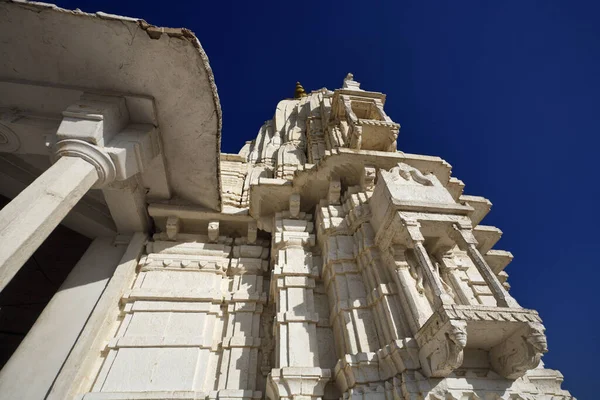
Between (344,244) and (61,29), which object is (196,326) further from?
(61,29)

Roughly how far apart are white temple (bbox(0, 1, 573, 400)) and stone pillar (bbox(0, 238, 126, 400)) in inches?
1.1

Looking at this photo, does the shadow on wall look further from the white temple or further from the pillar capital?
the pillar capital

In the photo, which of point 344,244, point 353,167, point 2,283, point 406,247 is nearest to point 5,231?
point 2,283

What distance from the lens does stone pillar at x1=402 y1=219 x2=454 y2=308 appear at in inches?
156

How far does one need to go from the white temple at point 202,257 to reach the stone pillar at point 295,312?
0.03 metres

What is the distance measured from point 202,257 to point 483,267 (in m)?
5.39

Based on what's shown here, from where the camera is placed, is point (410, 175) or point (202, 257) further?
point (202, 257)

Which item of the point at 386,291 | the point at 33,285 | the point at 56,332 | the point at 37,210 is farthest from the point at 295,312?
the point at 33,285

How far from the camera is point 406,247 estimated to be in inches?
203

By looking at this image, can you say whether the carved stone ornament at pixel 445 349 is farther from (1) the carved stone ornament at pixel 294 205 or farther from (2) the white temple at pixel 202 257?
(1) the carved stone ornament at pixel 294 205

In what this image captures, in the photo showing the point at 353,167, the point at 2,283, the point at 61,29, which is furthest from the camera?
the point at 353,167

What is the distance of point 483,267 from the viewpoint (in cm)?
441

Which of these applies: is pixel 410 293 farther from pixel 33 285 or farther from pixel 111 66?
pixel 33 285

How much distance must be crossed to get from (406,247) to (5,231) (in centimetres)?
511
